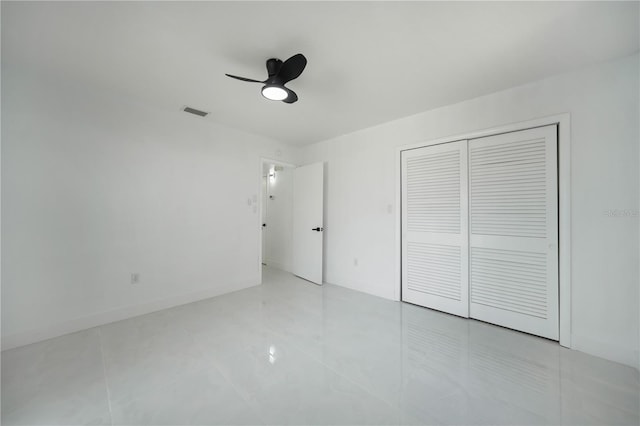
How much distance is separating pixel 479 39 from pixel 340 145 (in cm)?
251

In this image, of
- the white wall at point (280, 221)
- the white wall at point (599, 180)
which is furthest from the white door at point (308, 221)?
the white wall at point (599, 180)

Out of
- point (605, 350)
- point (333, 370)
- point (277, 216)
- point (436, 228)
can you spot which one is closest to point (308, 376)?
point (333, 370)

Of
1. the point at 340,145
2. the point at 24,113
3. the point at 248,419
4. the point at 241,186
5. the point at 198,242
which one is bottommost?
the point at 248,419

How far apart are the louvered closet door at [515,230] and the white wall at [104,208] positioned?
10.9 ft

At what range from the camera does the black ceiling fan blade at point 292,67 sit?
1793mm

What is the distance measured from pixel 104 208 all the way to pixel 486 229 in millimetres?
4274

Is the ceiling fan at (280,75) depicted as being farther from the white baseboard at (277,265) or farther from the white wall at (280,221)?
the white baseboard at (277,265)

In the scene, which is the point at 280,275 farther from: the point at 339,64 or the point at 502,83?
the point at 502,83

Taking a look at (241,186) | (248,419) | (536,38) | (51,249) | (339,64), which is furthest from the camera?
(241,186)

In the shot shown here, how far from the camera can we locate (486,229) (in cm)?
280

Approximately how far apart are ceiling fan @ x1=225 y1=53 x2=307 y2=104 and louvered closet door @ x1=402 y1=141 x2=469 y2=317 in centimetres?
197

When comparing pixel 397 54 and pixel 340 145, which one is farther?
pixel 340 145

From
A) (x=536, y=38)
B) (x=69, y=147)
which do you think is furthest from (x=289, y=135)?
(x=536, y=38)

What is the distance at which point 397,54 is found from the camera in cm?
209
